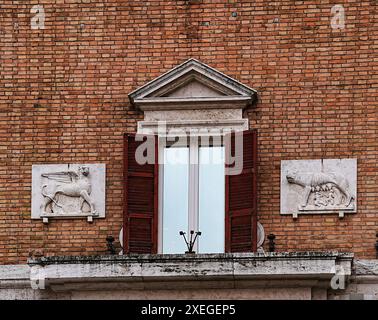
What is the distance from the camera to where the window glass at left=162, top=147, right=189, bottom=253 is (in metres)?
34.0

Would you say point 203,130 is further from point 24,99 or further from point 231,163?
point 24,99

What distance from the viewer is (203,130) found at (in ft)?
113

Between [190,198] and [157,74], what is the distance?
6.50ft

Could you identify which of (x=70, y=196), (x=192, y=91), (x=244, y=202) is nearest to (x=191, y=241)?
(x=244, y=202)

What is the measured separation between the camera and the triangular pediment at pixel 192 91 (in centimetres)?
3425

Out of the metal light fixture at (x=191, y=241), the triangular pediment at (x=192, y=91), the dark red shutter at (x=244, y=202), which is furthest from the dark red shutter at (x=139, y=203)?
the dark red shutter at (x=244, y=202)

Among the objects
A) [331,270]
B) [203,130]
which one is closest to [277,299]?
[331,270]

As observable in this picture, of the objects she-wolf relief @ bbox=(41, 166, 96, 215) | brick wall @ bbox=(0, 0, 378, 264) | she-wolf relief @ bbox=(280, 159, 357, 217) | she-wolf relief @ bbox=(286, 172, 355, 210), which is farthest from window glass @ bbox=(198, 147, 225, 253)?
she-wolf relief @ bbox=(41, 166, 96, 215)

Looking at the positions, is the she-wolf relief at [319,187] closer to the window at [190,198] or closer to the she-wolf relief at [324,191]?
the she-wolf relief at [324,191]

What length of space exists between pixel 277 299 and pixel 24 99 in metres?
5.16

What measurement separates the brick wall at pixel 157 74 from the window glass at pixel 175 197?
0.73 m

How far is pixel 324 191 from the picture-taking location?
1331 inches

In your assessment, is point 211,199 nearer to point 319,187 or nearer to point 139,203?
point 139,203

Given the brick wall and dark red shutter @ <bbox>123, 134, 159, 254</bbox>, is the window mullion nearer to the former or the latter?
dark red shutter @ <bbox>123, 134, 159, 254</bbox>
